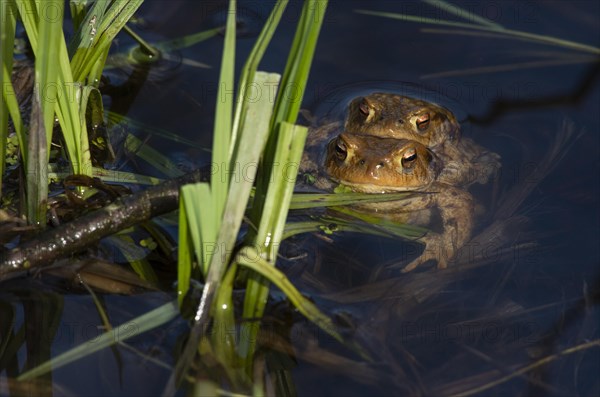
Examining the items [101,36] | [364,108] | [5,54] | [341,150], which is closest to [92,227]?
[5,54]

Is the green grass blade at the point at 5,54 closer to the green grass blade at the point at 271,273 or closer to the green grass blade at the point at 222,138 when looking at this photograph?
the green grass blade at the point at 222,138

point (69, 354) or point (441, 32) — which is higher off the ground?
point (441, 32)

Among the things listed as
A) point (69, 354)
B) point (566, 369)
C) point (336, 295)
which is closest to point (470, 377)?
point (566, 369)

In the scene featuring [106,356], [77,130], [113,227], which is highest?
[77,130]

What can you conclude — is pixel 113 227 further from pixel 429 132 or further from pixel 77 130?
pixel 429 132

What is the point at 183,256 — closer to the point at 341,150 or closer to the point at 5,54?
the point at 5,54

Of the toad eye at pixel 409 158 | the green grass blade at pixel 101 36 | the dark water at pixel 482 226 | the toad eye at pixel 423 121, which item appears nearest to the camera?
the dark water at pixel 482 226

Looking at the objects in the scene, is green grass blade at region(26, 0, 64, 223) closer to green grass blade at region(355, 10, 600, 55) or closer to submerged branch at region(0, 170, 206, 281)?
submerged branch at region(0, 170, 206, 281)

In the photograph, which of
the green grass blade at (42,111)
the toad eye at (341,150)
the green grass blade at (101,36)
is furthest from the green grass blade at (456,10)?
the green grass blade at (42,111)
